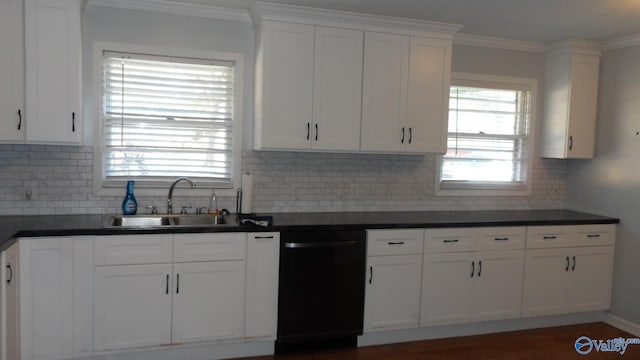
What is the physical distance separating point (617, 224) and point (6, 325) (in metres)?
4.54

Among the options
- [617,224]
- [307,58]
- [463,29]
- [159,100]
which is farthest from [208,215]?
[617,224]

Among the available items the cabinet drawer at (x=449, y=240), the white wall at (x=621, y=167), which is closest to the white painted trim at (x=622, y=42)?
the white wall at (x=621, y=167)

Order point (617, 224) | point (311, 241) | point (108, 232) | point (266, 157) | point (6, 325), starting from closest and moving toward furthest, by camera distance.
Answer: point (6, 325) → point (108, 232) → point (311, 241) → point (266, 157) → point (617, 224)

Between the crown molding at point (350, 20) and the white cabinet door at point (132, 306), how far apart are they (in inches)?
74.8

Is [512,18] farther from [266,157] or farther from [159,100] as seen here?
[159,100]

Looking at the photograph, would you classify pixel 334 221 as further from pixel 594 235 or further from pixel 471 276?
pixel 594 235

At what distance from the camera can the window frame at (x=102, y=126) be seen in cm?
364

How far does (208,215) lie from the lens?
3828 mm

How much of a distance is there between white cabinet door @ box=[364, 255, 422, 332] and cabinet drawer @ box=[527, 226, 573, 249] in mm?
1018

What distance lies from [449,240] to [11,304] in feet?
9.54

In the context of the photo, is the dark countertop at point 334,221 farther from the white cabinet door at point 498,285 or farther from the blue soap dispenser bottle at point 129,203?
the white cabinet door at point 498,285

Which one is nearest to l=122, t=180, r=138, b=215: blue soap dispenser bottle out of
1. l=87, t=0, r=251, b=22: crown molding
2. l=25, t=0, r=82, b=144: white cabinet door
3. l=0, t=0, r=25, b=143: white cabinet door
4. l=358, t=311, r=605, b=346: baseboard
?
l=25, t=0, r=82, b=144: white cabinet door

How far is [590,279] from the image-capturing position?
432cm

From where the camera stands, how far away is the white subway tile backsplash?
3.56m
